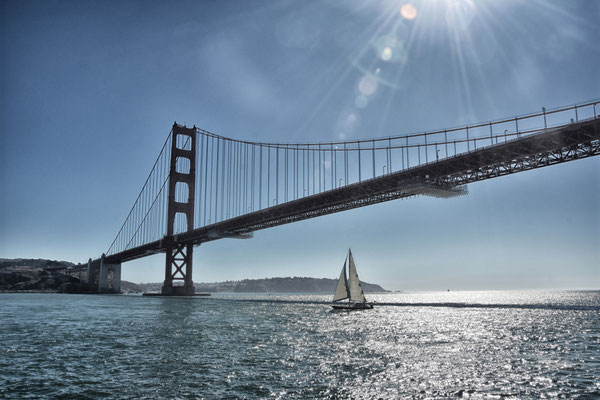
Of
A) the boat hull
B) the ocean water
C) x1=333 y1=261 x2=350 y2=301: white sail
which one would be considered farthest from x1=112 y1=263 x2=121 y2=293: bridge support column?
the ocean water

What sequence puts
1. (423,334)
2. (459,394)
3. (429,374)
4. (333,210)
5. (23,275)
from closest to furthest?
(459,394)
(429,374)
(423,334)
(333,210)
(23,275)

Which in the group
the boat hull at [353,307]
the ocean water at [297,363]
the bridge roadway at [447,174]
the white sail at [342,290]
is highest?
the bridge roadway at [447,174]

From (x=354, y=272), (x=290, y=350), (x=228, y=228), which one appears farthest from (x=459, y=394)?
(x=228, y=228)

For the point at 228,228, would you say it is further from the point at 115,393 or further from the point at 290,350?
the point at 115,393

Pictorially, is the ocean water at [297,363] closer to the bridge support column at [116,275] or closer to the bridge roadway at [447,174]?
the bridge roadway at [447,174]

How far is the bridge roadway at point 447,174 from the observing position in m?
39.9

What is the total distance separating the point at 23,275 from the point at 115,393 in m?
170

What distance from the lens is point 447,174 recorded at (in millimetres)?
48438

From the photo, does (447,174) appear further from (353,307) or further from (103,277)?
(103,277)

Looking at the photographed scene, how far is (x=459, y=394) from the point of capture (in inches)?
530

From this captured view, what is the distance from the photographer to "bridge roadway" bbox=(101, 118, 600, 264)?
39925 millimetres

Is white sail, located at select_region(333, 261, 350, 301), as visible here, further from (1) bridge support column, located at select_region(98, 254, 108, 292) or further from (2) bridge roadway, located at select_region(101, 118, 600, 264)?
(1) bridge support column, located at select_region(98, 254, 108, 292)

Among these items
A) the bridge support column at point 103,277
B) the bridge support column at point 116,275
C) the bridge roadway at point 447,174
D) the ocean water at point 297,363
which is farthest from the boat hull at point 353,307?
the bridge support column at point 116,275

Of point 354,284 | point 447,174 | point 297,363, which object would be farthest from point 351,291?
point 297,363
